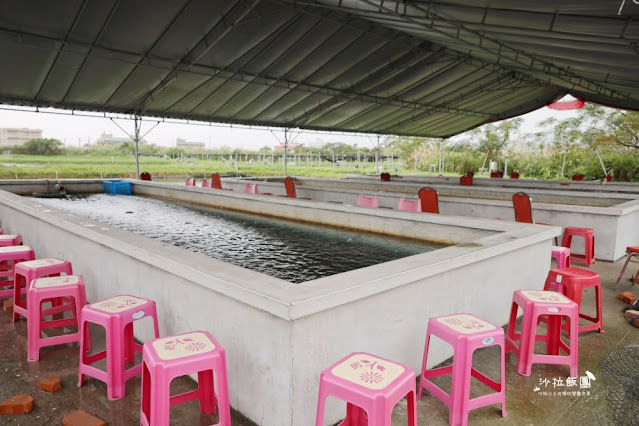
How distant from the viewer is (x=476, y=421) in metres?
2.07

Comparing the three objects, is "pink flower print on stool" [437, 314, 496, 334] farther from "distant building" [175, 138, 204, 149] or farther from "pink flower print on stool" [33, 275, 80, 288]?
"distant building" [175, 138, 204, 149]

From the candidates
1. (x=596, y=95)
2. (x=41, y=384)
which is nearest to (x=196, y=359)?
(x=41, y=384)

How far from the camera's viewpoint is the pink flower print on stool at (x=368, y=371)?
4.91ft

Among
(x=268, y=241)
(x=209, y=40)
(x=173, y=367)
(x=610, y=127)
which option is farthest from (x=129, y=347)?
(x=610, y=127)

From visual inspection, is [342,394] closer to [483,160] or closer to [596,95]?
[596,95]

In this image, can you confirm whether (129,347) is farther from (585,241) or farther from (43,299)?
(585,241)

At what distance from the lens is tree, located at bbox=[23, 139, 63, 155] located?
33469 mm

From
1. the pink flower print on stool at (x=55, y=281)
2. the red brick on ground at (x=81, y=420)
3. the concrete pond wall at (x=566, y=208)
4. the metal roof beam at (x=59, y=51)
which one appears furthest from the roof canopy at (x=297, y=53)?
the red brick on ground at (x=81, y=420)

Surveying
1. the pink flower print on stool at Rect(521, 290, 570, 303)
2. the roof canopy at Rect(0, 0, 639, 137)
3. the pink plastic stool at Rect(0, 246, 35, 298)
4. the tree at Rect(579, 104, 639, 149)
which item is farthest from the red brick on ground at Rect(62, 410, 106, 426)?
the tree at Rect(579, 104, 639, 149)

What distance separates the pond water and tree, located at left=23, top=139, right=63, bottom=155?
1310 inches

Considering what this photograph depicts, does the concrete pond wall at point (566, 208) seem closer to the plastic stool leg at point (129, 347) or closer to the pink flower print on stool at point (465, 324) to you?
the pink flower print on stool at point (465, 324)

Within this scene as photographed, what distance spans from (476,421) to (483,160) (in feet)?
94.0

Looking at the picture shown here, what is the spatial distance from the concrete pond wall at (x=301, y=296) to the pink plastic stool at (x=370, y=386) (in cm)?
25

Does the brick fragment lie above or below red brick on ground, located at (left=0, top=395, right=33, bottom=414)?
above
